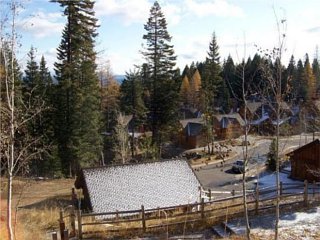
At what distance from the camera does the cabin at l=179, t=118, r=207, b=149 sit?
5078 cm

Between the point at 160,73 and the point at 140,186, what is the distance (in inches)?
876

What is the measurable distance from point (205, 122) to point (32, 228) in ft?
107

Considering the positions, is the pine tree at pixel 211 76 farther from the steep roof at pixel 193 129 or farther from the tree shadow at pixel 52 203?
the tree shadow at pixel 52 203

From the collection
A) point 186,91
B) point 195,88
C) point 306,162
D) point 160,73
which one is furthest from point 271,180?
point 186,91

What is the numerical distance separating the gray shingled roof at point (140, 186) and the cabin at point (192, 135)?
30206mm

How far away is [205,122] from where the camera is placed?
45.7 m

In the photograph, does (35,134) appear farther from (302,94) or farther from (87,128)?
(302,94)

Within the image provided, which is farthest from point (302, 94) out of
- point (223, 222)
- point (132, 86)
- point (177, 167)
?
point (223, 222)

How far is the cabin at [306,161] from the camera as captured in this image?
2880 centimetres

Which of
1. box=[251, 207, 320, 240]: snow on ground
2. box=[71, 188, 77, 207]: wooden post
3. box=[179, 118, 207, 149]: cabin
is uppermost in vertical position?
box=[179, 118, 207, 149]: cabin

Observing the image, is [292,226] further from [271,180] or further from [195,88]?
[195,88]

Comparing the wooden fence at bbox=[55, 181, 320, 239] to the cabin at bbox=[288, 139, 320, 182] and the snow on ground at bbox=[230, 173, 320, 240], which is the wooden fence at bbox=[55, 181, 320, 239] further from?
the cabin at bbox=[288, 139, 320, 182]

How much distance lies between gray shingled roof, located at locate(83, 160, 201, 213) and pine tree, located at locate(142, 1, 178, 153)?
19626mm

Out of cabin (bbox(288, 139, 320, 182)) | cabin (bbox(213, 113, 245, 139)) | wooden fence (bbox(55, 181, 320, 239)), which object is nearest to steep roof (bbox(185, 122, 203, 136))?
cabin (bbox(213, 113, 245, 139))
